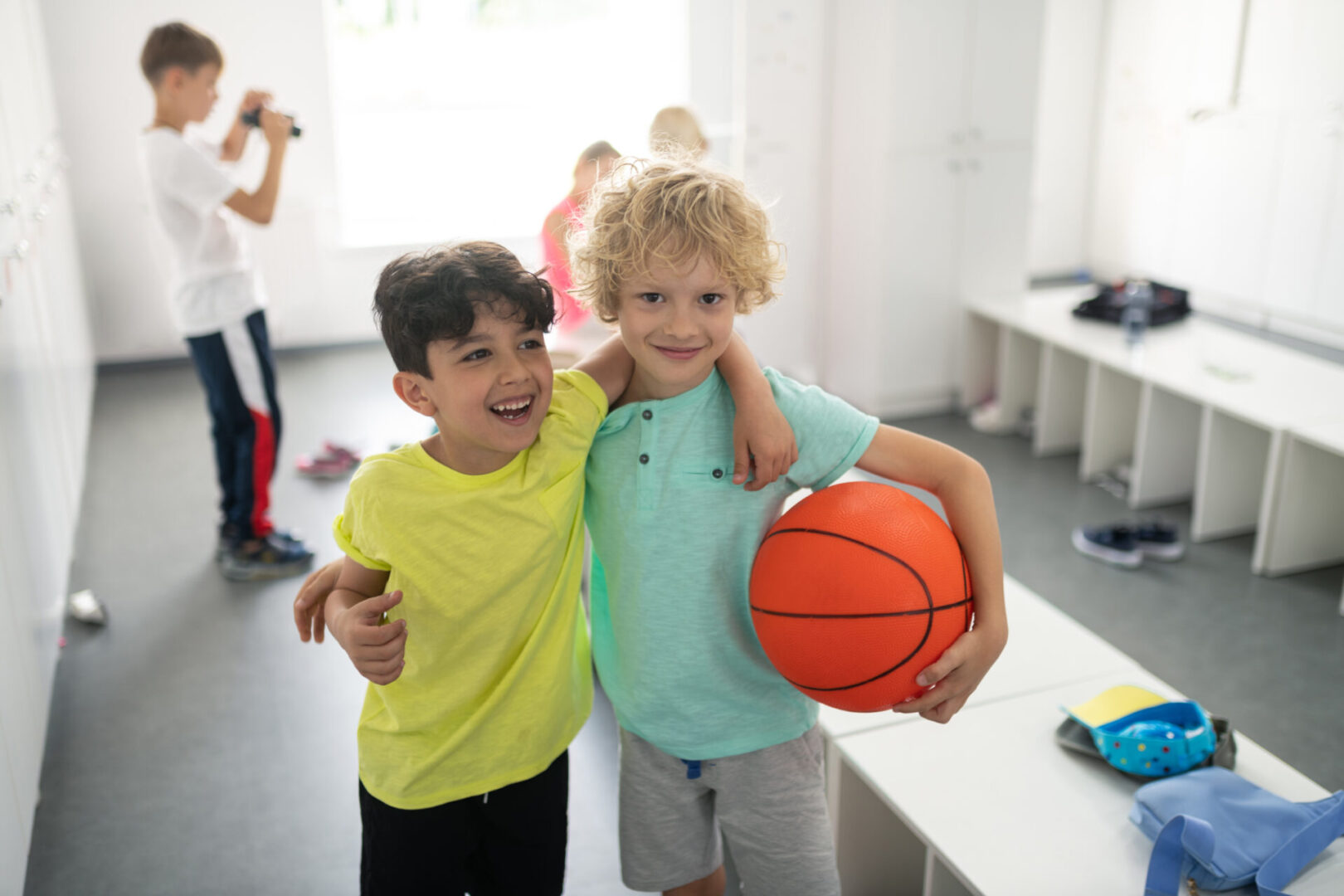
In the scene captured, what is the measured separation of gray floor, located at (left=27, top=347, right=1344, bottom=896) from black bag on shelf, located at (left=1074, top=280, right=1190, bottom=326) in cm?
66

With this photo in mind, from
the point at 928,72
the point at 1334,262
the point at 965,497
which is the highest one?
the point at 928,72

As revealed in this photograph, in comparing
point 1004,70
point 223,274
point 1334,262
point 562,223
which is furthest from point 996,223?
point 223,274

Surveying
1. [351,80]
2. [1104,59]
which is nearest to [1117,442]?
[1104,59]

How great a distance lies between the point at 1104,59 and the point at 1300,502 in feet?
15.2

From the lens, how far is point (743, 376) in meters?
1.49

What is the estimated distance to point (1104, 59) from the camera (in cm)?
721

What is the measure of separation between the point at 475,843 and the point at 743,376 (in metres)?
0.80

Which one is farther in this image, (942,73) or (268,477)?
(942,73)

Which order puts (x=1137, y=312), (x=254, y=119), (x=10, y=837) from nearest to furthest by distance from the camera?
(x=10, y=837)
(x=254, y=119)
(x=1137, y=312)

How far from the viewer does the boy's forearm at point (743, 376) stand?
1.48 m

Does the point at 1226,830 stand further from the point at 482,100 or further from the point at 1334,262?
the point at 482,100

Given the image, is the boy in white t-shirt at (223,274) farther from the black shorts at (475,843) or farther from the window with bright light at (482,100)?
the window with bright light at (482,100)

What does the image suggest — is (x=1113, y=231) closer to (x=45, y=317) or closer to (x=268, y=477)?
(x=268, y=477)

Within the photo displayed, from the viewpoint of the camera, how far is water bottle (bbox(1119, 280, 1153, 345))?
4391mm
